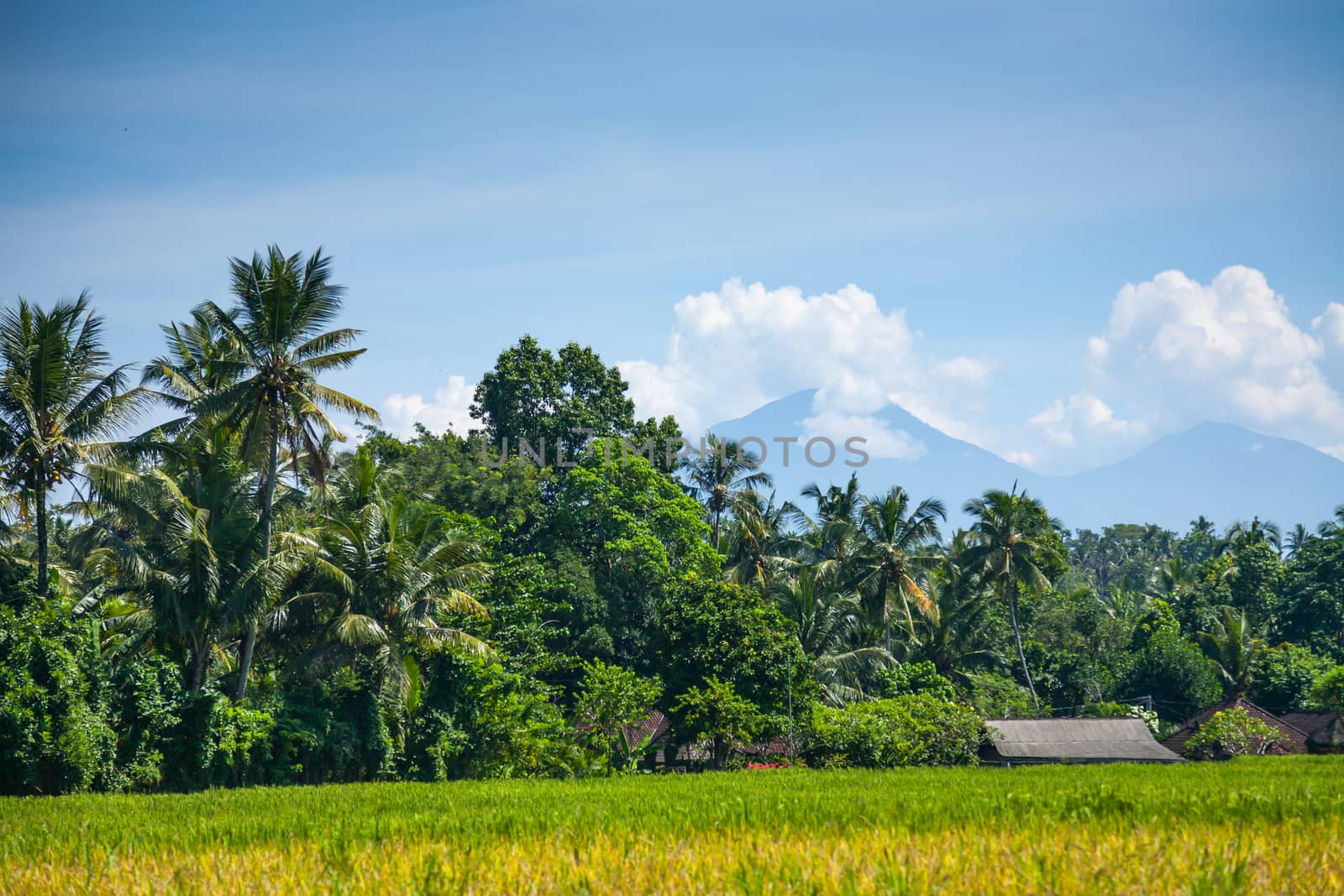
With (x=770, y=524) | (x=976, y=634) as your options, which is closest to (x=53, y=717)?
(x=770, y=524)

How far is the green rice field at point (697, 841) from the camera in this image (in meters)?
9.32

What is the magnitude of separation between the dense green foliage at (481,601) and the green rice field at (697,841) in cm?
620

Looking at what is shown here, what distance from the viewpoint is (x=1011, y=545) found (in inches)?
1907

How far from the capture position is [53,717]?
21328mm

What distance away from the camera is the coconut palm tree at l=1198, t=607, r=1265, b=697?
49.4 metres

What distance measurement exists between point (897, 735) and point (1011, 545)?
18228mm

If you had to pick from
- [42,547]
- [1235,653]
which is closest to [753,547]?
[1235,653]

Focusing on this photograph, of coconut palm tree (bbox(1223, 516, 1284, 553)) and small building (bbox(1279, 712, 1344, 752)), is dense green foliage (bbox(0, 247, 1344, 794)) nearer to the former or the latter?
small building (bbox(1279, 712, 1344, 752))

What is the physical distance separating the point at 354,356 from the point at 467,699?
10.6 meters

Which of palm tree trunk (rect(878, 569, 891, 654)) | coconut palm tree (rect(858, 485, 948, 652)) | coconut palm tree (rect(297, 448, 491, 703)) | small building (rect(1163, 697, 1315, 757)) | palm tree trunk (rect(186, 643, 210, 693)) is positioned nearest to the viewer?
palm tree trunk (rect(186, 643, 210, 693))

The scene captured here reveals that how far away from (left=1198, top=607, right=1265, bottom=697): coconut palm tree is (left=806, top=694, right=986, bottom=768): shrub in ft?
68.4

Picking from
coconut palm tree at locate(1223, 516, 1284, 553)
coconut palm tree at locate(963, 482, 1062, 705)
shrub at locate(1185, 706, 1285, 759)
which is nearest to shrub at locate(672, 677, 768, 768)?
shrub at locate(1185, 706, 1285, 759)

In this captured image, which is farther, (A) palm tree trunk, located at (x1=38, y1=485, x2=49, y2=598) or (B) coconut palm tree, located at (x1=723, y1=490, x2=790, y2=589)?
(B) coconut palm tree, located at (x1=723, y1=490, x2=790, y2=589)

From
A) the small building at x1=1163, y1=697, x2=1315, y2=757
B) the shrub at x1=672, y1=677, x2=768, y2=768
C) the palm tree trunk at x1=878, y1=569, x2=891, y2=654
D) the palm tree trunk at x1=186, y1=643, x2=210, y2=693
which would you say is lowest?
the small building at x1=1163, y1=697, x2=1315, y2=757
